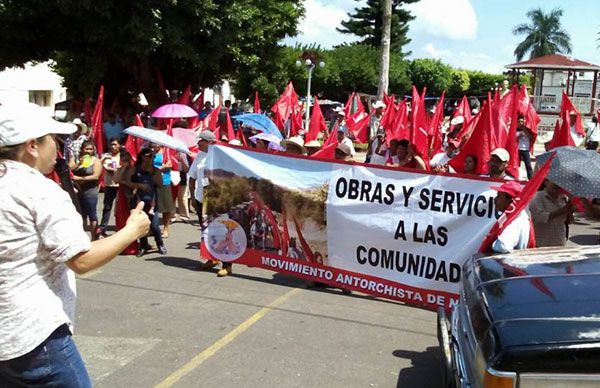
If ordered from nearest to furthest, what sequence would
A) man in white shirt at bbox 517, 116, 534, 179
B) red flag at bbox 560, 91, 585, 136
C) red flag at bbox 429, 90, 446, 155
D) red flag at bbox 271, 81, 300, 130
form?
red flag at bbox 560, 91, 585, 136, red flag at bbox 429, 90, 446, 155, man in white shirt at bbox 517, 116, 534, 179, red flag at bbox 271, 81, 300, 130

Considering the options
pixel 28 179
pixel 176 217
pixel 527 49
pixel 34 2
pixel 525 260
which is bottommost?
pixel 176 217

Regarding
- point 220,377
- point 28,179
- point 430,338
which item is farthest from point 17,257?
point 430,338

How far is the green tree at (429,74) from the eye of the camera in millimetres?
61750

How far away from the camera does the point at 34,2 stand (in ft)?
47.9

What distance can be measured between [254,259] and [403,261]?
1.84 meters

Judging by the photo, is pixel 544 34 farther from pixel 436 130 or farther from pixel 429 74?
pixel 436 130

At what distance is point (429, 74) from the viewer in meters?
62.2

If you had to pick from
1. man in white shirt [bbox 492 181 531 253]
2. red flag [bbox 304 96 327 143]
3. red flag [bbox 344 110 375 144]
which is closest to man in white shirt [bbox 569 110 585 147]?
red flag [bbox 344 110 375 144]

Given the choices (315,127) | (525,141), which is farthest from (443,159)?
(315,127)

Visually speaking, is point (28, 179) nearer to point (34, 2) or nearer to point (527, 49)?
point (34, 2)

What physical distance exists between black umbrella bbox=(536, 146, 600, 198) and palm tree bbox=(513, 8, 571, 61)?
287 ft

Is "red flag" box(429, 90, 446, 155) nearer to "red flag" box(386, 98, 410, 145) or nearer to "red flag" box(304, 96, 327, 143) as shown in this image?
"red flag" box(386, 98, 410, 145)

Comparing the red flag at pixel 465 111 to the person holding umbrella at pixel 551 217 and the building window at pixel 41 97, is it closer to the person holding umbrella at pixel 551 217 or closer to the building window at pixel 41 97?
the person holding umbrella at pixel 551 217

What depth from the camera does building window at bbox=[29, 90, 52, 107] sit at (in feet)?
121
